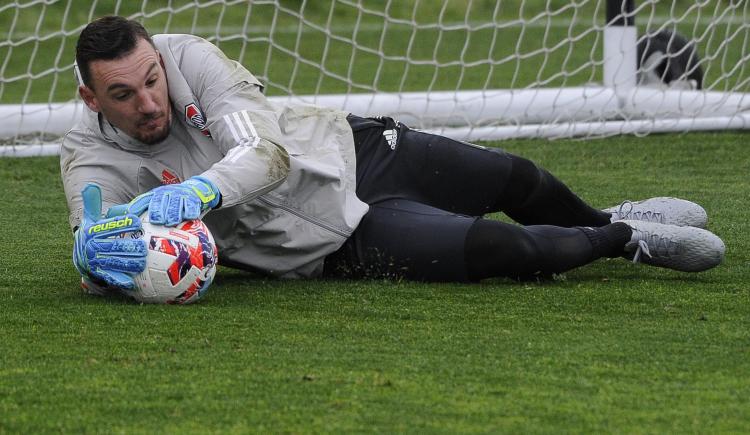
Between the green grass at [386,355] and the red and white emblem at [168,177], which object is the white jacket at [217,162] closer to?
the red and white emblem at [168,177]

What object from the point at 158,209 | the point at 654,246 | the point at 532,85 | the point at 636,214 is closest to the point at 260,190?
the point at 158,209

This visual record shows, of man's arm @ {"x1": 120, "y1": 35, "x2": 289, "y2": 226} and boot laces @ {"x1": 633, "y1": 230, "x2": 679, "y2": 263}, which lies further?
boot laces @ {"x1": 633, "y1": 230, "x2": 679, "y2": 263}

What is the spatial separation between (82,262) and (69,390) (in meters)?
0.88

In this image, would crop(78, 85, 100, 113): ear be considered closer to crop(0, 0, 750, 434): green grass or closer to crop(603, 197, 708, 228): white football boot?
crop(0, 0, 750, 434): green grass

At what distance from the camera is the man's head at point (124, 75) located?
3.61 meters

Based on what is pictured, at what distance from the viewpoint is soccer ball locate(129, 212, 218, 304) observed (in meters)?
3.47

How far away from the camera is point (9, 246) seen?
465 cm

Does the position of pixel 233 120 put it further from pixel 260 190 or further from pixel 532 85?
pixel 532 85

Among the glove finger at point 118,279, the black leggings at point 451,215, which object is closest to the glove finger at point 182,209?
the glove finger at point 118,279

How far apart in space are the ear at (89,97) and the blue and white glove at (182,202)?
1.39 feet

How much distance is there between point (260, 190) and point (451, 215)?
2.08 ft

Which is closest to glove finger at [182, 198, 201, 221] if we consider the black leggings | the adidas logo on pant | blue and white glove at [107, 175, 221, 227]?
blue and white glove at [107, 175, 221, 227]

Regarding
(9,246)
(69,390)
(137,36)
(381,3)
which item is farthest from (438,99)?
(381,3)

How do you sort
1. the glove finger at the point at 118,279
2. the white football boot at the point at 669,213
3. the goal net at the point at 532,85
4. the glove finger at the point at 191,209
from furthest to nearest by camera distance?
the goal net at the point at 532,85
the white football boot at the point at 669,213
the glove finger at the point at 118,279
the glove finger at the point at 191,209
